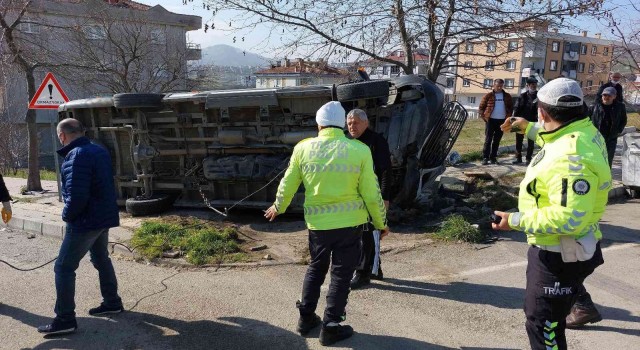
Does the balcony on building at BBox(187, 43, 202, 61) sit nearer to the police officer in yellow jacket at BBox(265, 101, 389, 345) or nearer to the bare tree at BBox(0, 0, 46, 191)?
the bare tree at BBox(0, 0, 46, 191)

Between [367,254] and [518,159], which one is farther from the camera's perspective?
[518,159]

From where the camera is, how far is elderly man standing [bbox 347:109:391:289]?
4398 millimetres

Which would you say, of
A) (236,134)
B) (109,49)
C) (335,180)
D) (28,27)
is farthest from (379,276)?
(109,49)

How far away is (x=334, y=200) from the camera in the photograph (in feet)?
11.6

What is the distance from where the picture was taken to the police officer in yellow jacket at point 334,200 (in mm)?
3508

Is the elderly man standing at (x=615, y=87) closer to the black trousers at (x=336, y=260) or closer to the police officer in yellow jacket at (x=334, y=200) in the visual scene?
the police officer in yellow jacket at (x=334, y=200)

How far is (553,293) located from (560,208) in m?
0.56

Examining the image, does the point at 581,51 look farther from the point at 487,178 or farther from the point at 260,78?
the point at 487,178

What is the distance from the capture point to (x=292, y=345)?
12.1ft

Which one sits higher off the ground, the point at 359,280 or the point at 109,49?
the point at 109,49

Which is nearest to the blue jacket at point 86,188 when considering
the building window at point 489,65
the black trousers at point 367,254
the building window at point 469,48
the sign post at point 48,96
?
the black trousers at point 367,254

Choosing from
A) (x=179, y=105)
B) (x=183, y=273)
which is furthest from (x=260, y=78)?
(x=183, y=273)

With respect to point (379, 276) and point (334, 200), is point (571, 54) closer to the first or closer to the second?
point (379, 276)

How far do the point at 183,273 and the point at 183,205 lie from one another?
2948 millimetres
